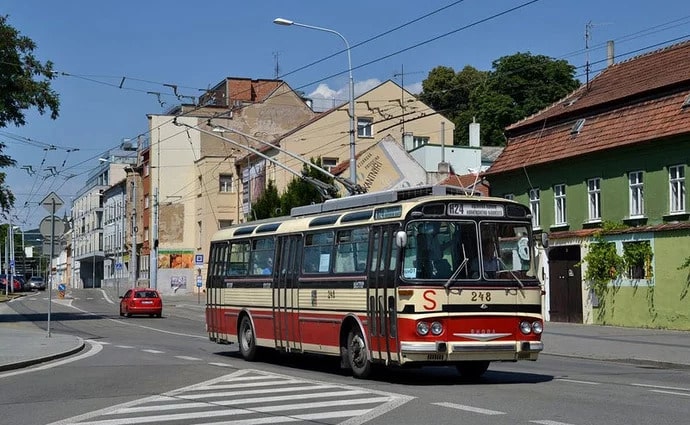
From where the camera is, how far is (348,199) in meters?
17.5

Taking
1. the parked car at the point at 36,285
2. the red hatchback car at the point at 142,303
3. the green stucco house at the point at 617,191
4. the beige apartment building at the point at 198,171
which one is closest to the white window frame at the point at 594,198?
the green stucco house at the point at 617,191

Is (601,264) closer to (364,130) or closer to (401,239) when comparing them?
(401,239)

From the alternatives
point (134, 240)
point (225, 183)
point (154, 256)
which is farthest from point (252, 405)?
point (134, 240)

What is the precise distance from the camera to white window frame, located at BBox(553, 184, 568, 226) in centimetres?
3722

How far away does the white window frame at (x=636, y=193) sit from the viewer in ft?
107

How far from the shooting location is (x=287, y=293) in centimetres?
1859

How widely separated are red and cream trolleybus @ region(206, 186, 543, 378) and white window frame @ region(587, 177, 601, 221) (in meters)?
19.3

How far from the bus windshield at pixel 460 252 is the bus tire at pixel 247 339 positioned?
250 inches

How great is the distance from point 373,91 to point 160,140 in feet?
70.9

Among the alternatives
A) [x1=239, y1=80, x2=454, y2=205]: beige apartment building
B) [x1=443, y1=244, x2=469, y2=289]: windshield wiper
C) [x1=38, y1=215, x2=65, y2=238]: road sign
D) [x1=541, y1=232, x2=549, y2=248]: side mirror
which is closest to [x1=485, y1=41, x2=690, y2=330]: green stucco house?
[x1=38, y1=215, x2=65, y2=238]: road sign

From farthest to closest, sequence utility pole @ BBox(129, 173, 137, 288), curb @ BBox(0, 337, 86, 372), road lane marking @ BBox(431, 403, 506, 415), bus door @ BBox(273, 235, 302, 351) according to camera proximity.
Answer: utility pole @ BBox(129, 173, 137, 288), curb @ BBox(0, 337, 86, 372), bus door @ BBox(273, 235, 302, 351), road lane marking @ BBox(431, 403, 506, 415)

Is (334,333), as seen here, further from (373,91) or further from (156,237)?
(156,237)

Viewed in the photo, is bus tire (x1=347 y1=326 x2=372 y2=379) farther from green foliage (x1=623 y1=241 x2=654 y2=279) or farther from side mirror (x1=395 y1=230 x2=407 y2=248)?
green foliage (x1=623 y1=241 x2=654 y2=279)

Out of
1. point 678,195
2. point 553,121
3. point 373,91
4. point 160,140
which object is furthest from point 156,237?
point 678,195
